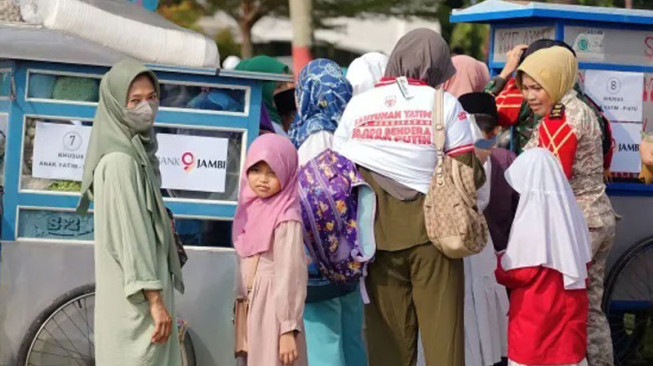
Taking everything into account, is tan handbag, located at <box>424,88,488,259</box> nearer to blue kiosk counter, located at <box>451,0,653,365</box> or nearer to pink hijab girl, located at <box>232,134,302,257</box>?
pink hijab girl, located at <box>232,134,302,257</box>

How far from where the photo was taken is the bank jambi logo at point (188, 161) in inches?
256

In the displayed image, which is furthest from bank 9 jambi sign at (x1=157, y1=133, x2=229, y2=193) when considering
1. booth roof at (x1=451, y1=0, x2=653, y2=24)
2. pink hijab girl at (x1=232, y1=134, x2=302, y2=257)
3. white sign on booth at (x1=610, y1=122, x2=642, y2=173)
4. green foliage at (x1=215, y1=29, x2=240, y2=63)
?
green foliage at (x1=215, y1=29, x2=240, y2=63)

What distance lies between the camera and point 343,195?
5.80 meters

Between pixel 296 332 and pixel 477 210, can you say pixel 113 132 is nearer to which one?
pixel 296 332

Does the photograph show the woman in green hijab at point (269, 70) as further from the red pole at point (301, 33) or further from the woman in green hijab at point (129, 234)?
the red pole at point (301, 33)

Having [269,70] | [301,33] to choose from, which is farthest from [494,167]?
[301,33]

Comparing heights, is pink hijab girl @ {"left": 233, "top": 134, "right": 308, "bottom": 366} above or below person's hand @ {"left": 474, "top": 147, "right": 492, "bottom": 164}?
below

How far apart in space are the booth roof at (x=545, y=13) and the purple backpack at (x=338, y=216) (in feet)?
6.21

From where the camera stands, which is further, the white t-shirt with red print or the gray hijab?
the gray hijab

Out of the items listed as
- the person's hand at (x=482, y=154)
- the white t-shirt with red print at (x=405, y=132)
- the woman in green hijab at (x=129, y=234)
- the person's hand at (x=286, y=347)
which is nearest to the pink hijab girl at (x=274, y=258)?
the person's hand at (x=286, y=347)

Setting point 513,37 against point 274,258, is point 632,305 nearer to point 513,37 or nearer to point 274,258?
point 513,37

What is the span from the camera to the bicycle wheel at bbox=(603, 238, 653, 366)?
288 inches

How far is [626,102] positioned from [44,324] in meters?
3.40

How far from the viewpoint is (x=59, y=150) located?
6445mm
